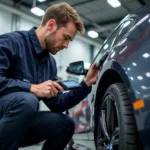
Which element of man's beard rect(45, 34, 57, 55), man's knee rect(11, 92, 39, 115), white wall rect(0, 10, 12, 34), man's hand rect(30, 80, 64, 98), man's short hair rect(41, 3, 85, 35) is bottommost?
man's knee rect(11, 92, 39, 115)

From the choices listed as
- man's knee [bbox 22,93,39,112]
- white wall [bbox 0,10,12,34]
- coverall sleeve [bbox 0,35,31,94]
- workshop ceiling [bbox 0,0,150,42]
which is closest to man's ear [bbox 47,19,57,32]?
coverall sleeve [bbox 0,35,31,94]

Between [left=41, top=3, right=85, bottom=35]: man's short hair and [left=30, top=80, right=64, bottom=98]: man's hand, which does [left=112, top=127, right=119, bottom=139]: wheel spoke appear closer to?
[left=30, top=80, right=64, bottom=98]: man's hand

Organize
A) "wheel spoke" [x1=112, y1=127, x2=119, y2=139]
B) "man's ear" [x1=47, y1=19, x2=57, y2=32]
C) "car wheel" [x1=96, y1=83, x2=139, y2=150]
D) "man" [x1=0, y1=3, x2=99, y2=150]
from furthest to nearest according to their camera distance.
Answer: "man's ear" [x1=47, y1=19, x2=57, y2=32], "man" [x1=0, y1=3, x2=99, y2=150], "wheel spoke" [x1=112, y1=127, x2=119, y2=139], "car wheel" [x1=96, y1=83, x2=139, y2=150]

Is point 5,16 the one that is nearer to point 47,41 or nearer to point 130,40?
point 47,41

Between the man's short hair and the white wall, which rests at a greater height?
the white wall

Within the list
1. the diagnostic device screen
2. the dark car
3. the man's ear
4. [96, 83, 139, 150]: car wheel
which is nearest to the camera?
the dark car

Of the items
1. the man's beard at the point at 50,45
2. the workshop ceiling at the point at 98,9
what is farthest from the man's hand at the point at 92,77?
the workshop ceiling at the point at 98,9

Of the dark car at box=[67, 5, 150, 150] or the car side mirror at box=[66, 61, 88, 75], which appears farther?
the car side mirror at box=[66, 61, 88, 75]

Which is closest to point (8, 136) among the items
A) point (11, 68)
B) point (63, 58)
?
point (11, 68)

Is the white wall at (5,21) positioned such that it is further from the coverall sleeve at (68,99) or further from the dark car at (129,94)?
the dark car at (129,94)

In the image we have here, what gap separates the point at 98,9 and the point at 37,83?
730 cm

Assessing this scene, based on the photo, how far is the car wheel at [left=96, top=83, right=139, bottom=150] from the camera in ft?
3.81

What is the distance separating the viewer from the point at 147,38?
1159 mm

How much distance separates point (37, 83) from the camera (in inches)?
66.8
